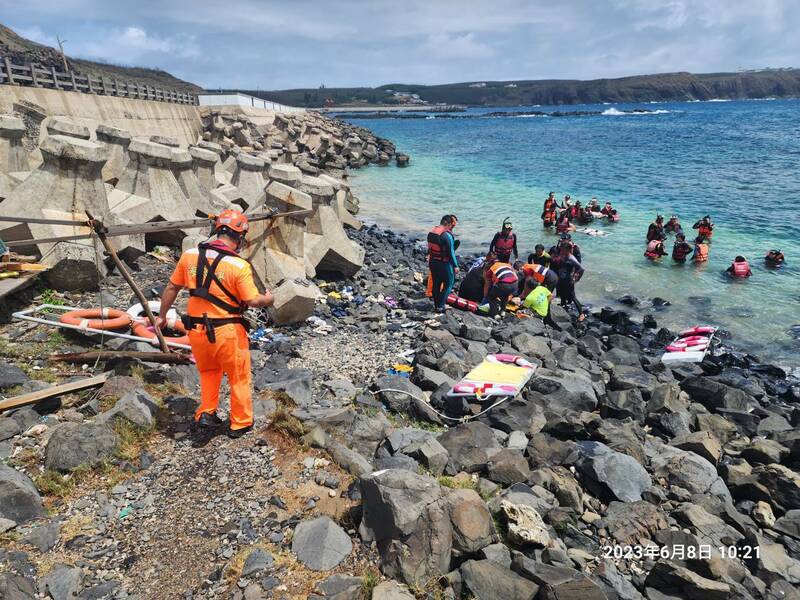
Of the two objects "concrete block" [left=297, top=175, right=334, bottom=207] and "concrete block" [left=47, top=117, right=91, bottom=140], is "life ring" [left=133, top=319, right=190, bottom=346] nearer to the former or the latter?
"concrete block" [left=297, top=175, right=334, bottom=207]

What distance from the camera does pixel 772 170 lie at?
33.9m

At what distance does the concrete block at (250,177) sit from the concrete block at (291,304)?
712cm

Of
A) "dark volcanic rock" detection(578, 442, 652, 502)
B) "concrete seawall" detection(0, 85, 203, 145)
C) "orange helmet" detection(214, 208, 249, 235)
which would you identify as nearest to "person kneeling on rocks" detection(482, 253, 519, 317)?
"dark volcanic rock" detection(578, 442, 652, 502)

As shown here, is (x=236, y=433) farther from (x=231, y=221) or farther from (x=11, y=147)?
(x=11, y=147)

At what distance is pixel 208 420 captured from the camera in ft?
15.7

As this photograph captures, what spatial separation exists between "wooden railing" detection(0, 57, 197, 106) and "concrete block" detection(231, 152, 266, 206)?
380 inches

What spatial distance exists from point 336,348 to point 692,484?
4.90 metres

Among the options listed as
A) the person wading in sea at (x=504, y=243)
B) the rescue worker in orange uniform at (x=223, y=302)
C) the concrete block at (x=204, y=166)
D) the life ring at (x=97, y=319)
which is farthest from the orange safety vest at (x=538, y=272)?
the concrete block at (x=204, y=166)

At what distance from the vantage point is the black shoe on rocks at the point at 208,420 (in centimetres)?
478

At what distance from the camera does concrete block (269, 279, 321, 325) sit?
7.92m

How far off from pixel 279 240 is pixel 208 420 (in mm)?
5090

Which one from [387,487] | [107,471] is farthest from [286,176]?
[387,487]

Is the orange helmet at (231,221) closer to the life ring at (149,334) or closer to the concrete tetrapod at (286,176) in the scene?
the life ring at (149,334)

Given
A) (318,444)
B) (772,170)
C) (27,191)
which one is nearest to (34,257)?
(27,191)
